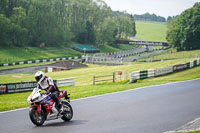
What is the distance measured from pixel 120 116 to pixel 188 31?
283 ft

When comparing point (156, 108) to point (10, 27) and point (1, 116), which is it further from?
point (10, 27)

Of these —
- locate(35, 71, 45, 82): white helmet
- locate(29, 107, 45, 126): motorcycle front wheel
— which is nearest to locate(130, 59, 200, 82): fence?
locate(29, 107, 45, 126): motorcycle front wheel

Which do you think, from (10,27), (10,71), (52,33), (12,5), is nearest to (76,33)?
(52,33)

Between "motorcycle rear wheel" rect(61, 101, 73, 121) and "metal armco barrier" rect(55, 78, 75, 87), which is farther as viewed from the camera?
"metal armco barrier" rect(55, 78, 75, 87)

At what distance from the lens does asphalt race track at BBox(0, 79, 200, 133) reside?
11.3m

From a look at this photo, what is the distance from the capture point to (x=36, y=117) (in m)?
11.0

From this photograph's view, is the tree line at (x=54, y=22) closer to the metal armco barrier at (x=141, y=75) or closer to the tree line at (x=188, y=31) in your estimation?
the tree line at (x=188, y=31)

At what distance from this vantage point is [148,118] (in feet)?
44.0

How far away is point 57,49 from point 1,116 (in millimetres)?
86430

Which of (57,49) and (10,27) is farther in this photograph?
(57,49)

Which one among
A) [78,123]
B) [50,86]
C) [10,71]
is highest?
[50,86]

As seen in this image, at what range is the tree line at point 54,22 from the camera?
86250 mm

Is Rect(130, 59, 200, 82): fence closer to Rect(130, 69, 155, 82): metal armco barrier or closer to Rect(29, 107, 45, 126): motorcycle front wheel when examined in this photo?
Rect(130, 69, 155, 82): metal armco barrier

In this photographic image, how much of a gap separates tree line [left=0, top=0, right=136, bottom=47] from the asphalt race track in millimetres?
69676
